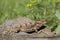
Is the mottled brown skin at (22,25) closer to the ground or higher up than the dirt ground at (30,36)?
higher up

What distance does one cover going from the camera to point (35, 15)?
4594 millimetres

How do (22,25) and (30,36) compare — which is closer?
(30,36)

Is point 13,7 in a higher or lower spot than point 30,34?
higher

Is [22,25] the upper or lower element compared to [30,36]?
upper

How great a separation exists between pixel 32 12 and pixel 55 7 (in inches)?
19.3

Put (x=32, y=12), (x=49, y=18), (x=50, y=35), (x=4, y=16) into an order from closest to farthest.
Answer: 1. (x=50, y=35)
2. (x=49, y=18)
3. (x=32, y=12)
4. (x=4, y=16)

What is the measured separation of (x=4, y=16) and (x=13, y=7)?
0.44 metres

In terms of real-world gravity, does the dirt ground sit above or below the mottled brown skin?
below

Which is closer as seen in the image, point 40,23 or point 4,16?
point 40,23

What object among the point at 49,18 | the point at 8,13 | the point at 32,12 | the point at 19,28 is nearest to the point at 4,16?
the point at 8,13

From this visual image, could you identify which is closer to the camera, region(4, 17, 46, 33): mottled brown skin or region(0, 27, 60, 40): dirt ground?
region(0, 27, 60, 40): dirt ground

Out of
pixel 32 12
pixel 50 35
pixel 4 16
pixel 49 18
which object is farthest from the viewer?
pixel 4 16

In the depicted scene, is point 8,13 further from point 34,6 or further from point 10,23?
point 10,23

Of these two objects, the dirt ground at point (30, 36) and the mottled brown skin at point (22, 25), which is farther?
the mottled brown skin at point (22, 25)
